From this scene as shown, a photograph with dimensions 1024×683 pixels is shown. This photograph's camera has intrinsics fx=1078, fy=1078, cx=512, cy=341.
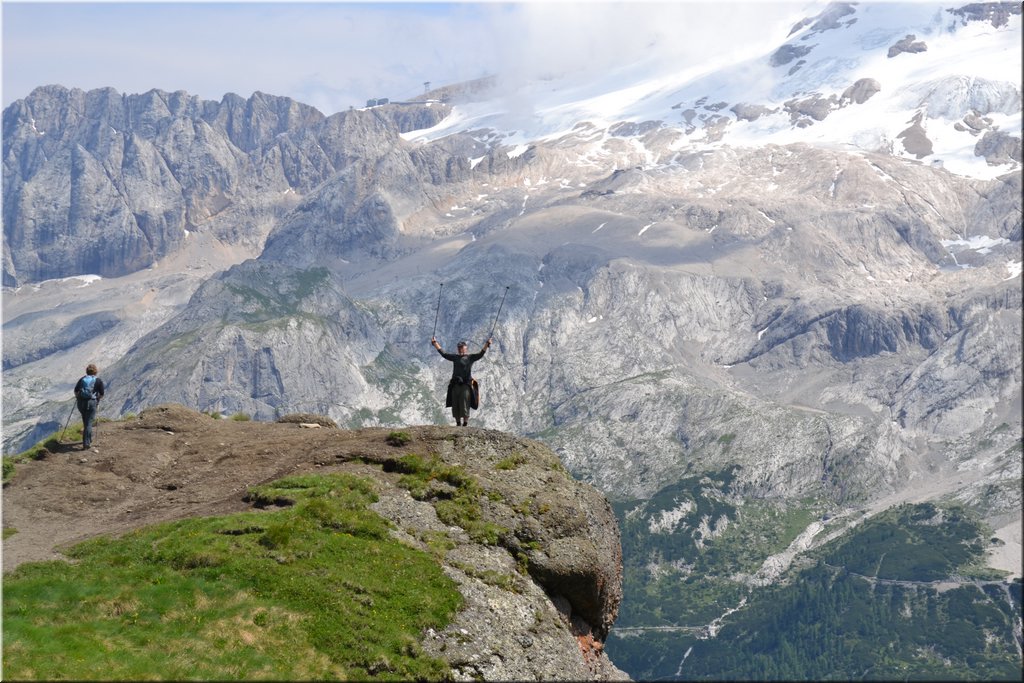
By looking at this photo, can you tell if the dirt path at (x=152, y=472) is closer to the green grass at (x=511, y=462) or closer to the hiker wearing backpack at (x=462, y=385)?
the hiker wearing backpack at (x=462, y=385)

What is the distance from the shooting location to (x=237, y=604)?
35.4m

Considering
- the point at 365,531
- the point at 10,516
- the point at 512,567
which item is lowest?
the point at 512,567

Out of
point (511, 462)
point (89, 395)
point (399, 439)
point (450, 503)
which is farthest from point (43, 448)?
point (511, 462)

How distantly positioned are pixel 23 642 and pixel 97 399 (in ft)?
73.0

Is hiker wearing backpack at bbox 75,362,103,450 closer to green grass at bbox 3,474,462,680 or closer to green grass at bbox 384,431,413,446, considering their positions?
green grass at bbox 3,474,462,680

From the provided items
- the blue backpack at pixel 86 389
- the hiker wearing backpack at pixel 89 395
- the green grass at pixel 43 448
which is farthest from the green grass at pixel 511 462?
the green grass at pixel 43 448

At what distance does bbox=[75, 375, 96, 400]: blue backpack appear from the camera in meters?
51.7

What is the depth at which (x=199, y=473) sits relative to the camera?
2021 inches

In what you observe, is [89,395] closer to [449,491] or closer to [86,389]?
[86,389]

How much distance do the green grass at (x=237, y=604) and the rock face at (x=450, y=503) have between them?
5.96 feet

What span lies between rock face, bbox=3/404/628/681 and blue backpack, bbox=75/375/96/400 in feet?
10.1

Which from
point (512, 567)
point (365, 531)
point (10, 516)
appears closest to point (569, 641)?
point (512, 567)

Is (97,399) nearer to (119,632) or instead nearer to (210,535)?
(210,535)

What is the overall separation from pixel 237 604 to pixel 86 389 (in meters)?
21.1
